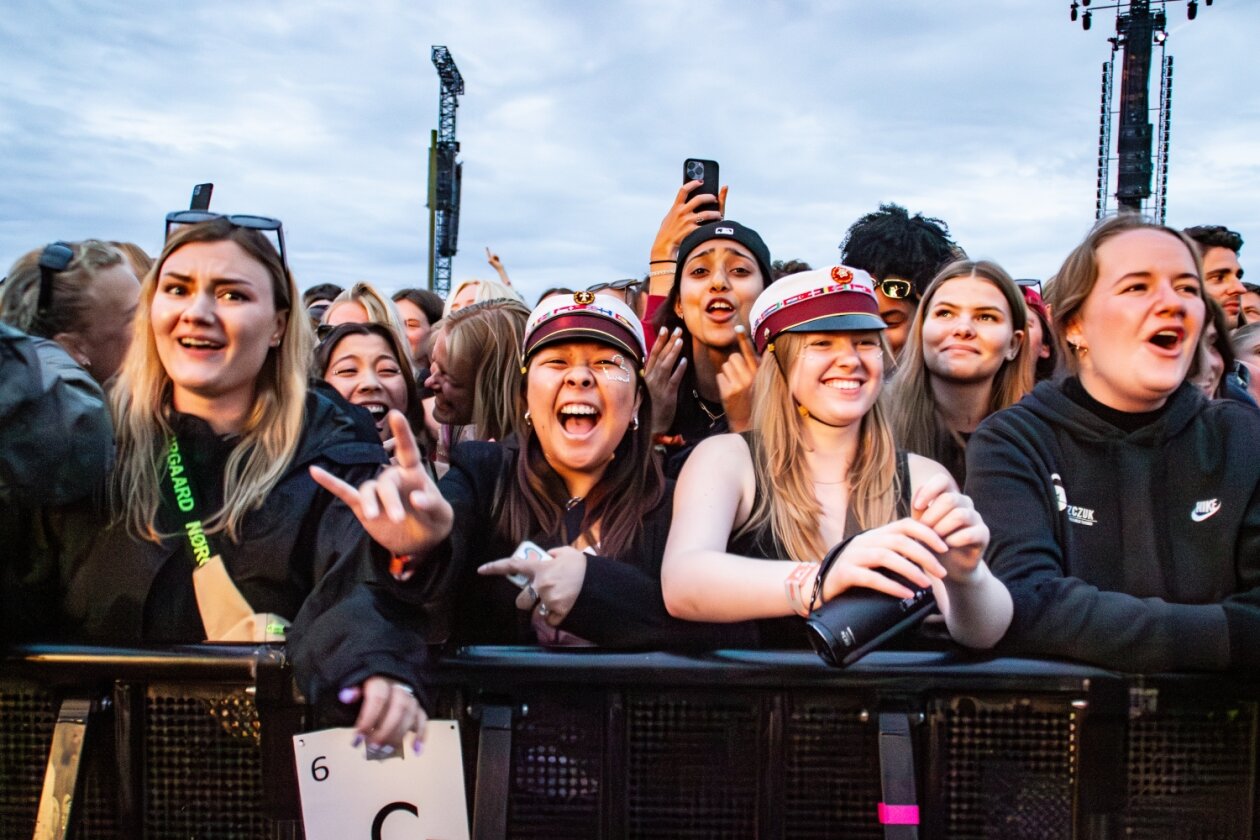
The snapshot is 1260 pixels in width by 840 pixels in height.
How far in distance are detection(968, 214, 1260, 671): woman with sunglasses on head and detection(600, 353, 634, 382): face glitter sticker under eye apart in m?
0.90

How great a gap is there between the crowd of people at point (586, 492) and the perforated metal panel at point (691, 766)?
0.22 meters

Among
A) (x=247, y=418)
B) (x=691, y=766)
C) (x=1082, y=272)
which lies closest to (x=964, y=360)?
(x=1082, y=272)

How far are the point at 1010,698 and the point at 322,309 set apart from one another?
18.5 ft

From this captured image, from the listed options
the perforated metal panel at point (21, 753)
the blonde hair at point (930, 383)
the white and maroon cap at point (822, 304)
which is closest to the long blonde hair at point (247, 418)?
the perforated metal panel at point (21, 753)

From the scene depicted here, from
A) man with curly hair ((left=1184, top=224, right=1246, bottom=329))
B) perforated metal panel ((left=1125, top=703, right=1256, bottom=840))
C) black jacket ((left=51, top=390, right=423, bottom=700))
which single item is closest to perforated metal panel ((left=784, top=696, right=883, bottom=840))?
perforated metal panel ((left=1125, top=703, right=1256, bottom=840))

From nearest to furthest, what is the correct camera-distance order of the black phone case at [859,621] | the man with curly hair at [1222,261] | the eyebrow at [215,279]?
the black phone case at [859,621], the eyebrow at [215,279], the man with curly hair at [1222,261]

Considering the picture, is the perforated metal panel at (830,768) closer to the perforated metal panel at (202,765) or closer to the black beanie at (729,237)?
the perforated metal panel at (202,765)

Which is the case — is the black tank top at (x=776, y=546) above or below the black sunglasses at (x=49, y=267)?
below

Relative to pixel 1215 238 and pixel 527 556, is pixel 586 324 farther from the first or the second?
pixel 1215 238

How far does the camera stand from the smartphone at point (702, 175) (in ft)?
13.2

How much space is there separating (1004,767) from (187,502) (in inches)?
72.9

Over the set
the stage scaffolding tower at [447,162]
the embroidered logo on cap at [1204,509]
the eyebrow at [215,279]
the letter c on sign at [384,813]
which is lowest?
the letter c on sign at [384,813]

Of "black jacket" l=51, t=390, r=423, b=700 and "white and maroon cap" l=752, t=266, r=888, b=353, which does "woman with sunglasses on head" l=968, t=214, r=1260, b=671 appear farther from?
"black jacket" l=51, t=390, r=423, b=700

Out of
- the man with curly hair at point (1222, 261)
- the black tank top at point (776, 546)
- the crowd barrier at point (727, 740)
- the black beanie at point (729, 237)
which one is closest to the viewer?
the crowd barrier at point (727, 740)
